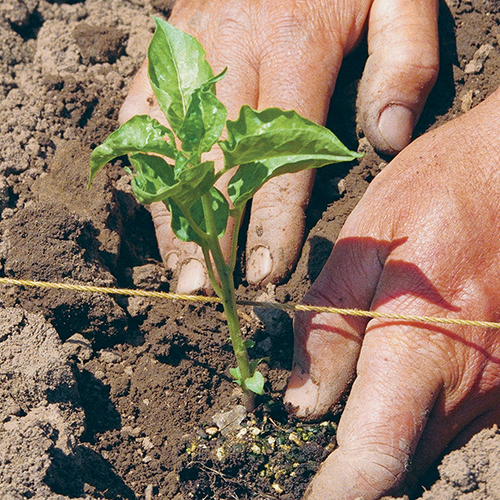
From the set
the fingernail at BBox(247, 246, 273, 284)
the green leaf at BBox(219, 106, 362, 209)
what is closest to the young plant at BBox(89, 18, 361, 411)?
the green leaf at BBox(219, 106, 362, 209)

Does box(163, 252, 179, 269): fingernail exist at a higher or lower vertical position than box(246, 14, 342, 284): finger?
lower

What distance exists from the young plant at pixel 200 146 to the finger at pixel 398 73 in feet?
3.24

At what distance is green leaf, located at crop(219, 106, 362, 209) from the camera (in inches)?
60.9

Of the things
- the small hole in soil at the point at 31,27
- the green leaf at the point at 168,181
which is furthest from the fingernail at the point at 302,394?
the small hole in soil at the point at 31,27

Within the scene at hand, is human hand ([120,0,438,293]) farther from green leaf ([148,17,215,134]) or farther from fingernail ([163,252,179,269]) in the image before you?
green leaf ([148,17,215,134])

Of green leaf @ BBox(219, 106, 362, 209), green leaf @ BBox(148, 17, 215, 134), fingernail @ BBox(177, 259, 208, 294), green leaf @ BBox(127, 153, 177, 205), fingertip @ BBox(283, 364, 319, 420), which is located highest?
green leaf @ BBox(148, 17, 215, 134)

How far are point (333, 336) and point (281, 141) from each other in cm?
96

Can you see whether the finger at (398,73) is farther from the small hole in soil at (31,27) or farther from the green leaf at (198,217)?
the small hole in soil at (31,27)

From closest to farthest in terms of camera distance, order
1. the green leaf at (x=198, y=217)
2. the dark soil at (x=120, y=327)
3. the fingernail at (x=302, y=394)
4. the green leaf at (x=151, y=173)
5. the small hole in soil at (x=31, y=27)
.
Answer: the green leaf at (x=151, y=173) < the green leaf at (x=198, y=217) < the dark soil at (x=120, y=327) < the fingernail at (x=302, y=394) < the small hole in soil at (x=31, y=27)

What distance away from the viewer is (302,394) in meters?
2.25

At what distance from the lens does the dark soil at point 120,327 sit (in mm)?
2037

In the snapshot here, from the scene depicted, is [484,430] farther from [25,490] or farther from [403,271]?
[25,490]

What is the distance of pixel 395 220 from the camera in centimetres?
227

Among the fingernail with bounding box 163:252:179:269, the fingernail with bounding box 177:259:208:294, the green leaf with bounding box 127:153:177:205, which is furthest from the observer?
the fingernail with bounding box 163:252:179:269
